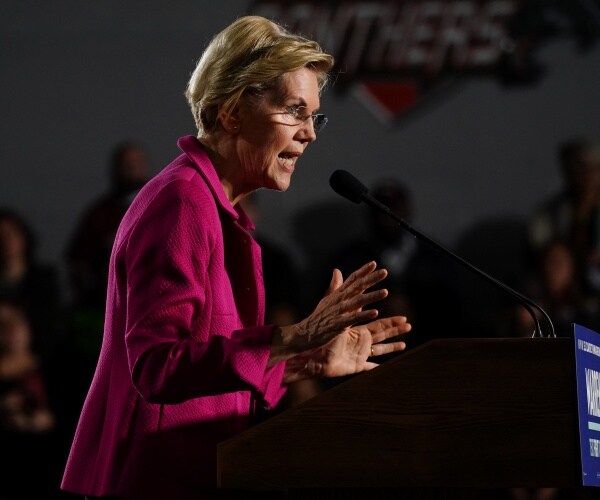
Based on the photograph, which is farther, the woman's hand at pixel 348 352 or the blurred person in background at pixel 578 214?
the blurred person in background at pixel 578 214

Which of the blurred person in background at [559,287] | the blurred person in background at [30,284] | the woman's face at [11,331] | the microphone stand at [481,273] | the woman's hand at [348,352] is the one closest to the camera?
the microphone stand at [481,273]

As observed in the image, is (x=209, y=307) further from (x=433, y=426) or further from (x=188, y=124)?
(x=188, y=124)

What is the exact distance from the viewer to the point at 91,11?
23.7 ft

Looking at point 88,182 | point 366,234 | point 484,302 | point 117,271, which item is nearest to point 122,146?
point 88,182

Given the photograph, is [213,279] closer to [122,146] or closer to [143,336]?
[143,336]

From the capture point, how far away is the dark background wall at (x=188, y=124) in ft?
22.8

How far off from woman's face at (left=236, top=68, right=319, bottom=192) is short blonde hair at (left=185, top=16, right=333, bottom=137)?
0.02m

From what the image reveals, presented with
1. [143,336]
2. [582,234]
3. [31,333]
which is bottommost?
[143,336]

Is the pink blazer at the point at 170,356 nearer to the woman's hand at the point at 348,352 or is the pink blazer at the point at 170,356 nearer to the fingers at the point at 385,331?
the woman's hand at the point at 348,352

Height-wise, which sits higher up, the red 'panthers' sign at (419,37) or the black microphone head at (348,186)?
the red 'panthers' sign at (419,37)

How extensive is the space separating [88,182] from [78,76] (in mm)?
637

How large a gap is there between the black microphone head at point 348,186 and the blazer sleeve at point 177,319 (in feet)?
1.05

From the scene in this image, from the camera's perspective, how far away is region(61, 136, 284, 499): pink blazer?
2.01 m

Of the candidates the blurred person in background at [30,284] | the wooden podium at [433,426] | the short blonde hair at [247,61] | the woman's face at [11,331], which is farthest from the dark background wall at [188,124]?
the wooden podium at [433,426]
